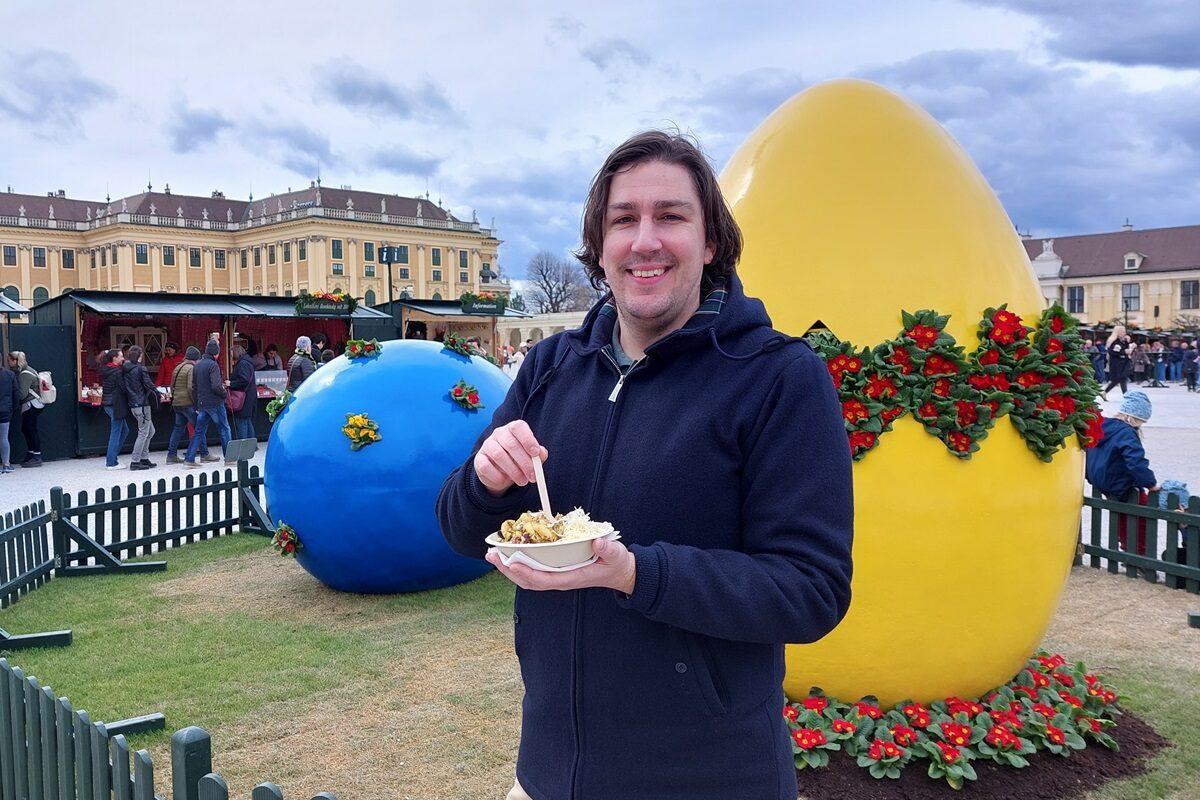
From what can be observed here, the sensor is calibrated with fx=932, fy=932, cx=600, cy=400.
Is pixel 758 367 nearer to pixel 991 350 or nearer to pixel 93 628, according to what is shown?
pixel 991 350

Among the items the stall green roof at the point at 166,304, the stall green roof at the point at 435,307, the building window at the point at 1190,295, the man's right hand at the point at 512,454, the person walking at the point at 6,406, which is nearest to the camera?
the man's right hand at the point at 512,454

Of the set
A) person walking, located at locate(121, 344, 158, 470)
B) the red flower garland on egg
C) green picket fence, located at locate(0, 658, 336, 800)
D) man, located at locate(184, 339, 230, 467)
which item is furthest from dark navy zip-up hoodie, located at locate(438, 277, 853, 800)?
person walking, located at locate(121, 344, 158, 470)

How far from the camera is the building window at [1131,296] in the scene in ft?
259

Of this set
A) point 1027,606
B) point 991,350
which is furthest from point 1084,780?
point 991,350

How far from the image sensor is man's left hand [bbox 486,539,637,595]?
69.2 inches

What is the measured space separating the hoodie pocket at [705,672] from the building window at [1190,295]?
8877cm

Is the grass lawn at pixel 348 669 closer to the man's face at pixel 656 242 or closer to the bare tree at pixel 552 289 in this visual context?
the man's face at pixel 656 242

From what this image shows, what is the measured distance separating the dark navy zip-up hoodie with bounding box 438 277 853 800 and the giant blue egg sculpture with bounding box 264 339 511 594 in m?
5.34

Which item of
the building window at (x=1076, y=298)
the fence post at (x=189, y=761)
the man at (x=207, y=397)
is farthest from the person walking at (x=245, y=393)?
the building window at (x=1076, y=298)

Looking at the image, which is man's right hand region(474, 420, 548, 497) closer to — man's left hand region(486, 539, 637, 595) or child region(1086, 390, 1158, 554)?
man's left hand region(486, 539, 637, 595)

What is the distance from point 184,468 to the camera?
625 inches

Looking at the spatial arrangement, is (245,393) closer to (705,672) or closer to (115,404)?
(115,404)

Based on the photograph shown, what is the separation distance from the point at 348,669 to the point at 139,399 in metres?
11.8

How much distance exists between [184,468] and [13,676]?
12.8 meters
